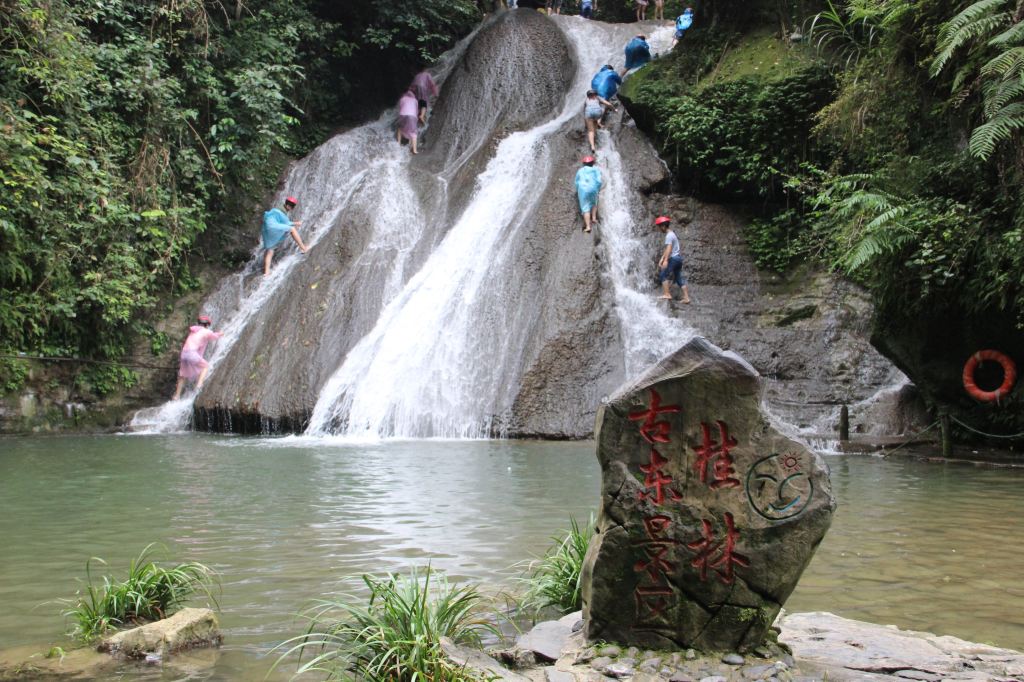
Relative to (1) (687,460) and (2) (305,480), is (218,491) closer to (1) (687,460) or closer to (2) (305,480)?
(2) (305,480)

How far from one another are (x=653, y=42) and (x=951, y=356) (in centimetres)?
1568

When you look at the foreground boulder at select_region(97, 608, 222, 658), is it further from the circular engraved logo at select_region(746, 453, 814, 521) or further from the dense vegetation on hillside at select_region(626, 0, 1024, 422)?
the dense vegetation on hillside at select_region(626, 0, 1024, 422)

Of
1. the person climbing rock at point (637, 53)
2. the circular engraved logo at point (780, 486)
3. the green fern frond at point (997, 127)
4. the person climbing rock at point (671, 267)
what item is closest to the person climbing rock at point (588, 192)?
the person climbing rock at point (671, 267)

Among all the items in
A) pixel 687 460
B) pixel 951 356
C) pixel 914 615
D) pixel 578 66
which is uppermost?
pixel 578 66

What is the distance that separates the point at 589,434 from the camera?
494 inches

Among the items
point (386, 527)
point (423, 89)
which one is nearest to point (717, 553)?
point (386, 527)

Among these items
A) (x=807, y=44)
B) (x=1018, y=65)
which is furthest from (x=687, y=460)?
(x=807, y=44)

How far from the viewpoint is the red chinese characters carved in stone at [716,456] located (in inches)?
136

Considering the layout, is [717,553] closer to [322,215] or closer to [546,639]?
[546,639]

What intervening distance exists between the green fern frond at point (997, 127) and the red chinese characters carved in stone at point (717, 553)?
24.2ft

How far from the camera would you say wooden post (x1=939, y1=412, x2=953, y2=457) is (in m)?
10.7

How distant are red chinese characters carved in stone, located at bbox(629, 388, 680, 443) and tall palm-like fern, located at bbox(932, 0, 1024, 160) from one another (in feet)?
24.0

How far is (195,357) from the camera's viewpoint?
51.9 feet

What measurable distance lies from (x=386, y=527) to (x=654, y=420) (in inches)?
135
